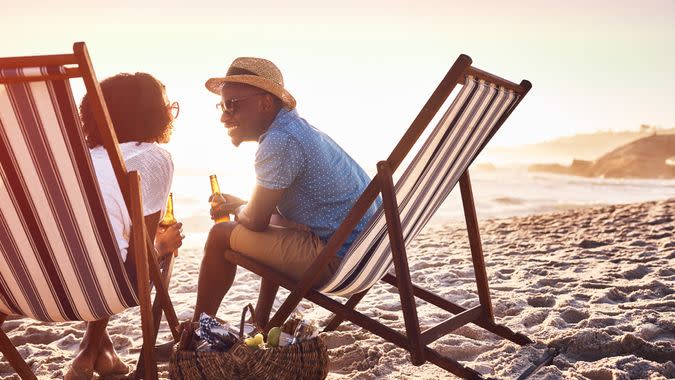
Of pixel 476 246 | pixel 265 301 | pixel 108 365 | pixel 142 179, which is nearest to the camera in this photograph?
pixel 142 179

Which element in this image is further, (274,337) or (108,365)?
(108,365)

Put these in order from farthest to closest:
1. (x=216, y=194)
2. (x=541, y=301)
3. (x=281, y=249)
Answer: (x=541, y=301) → (x=216, y=194) → (x=281, y=249)

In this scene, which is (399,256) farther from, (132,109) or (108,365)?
(108,365)

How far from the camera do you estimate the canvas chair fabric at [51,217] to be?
207 centimetres

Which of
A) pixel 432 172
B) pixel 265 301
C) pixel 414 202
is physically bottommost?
pixel 265 301

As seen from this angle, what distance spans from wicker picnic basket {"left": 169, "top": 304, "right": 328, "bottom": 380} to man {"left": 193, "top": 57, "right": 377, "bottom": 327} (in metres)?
0.49

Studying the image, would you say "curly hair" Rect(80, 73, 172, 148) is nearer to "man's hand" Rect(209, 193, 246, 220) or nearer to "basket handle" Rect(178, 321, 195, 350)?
"man's hand" Rect(209, 193, 246, 220)

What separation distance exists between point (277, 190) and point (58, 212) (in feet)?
3.02

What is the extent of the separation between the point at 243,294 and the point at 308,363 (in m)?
2.62

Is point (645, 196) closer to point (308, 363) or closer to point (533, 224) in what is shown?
point (533, 224)

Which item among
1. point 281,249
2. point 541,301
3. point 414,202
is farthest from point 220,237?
point 541,301

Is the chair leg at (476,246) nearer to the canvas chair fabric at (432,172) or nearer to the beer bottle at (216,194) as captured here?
the canvas chair fabric at (432,172)

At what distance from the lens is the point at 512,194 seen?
829 inches

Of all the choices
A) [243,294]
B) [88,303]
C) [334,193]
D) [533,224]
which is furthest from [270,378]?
[533,224]
